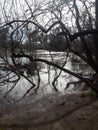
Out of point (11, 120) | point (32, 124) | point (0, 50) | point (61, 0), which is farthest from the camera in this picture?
point (0, 50)

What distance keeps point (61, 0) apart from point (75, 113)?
3.97 m

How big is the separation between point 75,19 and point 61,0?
1113 millimetres

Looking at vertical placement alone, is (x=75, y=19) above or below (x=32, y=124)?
above

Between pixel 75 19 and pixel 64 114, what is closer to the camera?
pixel 64 114

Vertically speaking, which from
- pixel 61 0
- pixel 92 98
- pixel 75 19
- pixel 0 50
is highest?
pixel 61 0

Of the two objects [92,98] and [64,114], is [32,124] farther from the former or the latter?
[92,98]

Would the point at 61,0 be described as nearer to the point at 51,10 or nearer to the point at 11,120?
the point at 51,10

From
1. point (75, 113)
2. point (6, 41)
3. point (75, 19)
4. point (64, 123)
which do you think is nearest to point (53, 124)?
point (64, 123)

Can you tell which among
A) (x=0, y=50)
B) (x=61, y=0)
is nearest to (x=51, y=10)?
(x=61, y=0)

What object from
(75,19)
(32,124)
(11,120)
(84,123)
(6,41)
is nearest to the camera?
(84,123)

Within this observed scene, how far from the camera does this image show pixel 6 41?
1489cm

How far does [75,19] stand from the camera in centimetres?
928

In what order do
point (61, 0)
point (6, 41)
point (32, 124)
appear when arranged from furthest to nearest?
point (6, 41) → point (61, 0) → point (32, 124)

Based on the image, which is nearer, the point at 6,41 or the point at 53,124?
the point at 53,124
